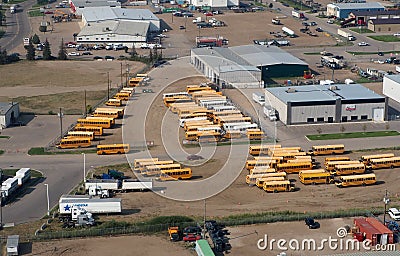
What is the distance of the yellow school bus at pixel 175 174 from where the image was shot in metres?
17.6

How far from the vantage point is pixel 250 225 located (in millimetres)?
14914

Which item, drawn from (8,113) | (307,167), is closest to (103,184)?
(307,167)

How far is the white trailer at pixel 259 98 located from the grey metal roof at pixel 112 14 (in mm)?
15442

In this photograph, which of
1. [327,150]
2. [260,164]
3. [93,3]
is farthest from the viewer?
[93,3]

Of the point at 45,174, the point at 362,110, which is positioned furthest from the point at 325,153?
the point at 45,174

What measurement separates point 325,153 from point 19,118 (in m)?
9.48

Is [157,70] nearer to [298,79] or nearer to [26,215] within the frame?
[298,79]

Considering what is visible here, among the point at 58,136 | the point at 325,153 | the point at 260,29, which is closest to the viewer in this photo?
the point at 325,153

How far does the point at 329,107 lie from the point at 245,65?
19.1ft

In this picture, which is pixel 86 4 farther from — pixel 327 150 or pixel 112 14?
pixel 327 150

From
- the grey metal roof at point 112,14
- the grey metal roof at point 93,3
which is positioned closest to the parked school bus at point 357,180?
the grey metal roof at point 112,14

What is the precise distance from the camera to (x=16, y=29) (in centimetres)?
3953

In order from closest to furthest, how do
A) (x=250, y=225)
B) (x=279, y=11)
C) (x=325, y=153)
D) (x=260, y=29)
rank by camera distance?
(x=250, y=225)
(x=325, y=153)
(x=260, y=29)
(x=279, y=11)

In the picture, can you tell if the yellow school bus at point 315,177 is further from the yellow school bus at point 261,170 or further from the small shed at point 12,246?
the small shed at point 12,246
